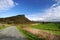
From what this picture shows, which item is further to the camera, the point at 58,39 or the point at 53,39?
the point at 53,39

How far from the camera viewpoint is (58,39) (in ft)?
40.8

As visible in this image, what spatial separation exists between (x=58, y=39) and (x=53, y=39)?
87 cm

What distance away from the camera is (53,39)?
13.2 meters
